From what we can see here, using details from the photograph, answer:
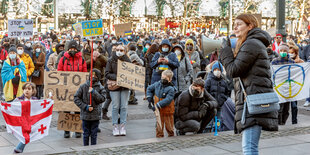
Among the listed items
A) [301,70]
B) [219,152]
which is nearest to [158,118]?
[219,152]

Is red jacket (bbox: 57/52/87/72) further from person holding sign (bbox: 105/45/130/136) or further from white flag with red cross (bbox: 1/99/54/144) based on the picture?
white flag with red cross (bbox: 1/99/54/144)

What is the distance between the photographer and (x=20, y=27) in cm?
1770

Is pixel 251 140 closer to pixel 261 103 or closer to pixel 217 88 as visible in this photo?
pixel 261 103

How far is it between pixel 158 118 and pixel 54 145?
6.00 feet

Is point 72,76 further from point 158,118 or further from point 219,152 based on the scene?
point 219,152

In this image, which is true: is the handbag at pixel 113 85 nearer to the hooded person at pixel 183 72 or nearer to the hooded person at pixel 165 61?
the hooded person at pixel 165 61

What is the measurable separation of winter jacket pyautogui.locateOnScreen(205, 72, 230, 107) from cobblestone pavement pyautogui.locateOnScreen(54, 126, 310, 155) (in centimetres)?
110

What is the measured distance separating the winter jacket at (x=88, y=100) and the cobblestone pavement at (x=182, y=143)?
87 cm

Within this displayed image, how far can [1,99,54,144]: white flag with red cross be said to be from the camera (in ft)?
24.4

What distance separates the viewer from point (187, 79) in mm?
10727

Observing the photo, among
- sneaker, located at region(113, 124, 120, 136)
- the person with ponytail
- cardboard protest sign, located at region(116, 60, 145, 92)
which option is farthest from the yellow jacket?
the person with ponytail

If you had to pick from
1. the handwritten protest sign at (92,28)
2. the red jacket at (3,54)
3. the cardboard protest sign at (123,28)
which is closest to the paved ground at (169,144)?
the handwritten protest sign at (92,28)

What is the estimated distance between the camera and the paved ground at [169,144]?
23.5 feet

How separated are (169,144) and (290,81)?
13.2 feet
